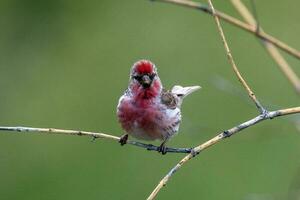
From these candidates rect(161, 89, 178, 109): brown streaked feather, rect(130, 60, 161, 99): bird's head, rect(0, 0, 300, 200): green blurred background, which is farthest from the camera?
rect(0, 0, 300, 200): green blurred background

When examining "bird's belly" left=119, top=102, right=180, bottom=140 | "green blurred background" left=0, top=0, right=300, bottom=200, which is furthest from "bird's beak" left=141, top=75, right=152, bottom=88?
"green blurred background" left=0, top=0, right=300, bottom=200

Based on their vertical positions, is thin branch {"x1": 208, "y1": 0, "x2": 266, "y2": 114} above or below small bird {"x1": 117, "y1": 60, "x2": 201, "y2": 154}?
below

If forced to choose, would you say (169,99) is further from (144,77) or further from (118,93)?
(118,93)

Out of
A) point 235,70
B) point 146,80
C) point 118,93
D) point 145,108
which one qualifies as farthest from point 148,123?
point 118,93

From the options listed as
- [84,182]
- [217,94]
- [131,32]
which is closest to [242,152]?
[217,94]

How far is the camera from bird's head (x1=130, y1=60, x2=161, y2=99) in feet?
15.9

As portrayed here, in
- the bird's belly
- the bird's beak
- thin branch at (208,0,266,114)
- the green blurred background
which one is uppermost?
the green blurred background

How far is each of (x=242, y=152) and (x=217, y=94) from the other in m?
0.90

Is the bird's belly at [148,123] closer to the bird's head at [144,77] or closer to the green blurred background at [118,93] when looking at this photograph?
the bird's head at [144,77]

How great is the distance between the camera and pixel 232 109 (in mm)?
8945

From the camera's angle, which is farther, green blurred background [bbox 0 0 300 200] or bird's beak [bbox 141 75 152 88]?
green blurred background [bbox 0 0 300 200]

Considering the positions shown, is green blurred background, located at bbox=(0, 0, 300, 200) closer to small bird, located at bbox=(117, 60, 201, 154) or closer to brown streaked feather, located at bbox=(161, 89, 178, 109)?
brown streaked feather, located at bbox=(161, 89, 178, 109)

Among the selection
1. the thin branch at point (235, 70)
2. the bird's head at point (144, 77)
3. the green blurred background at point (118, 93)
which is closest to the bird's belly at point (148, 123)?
the bird's head at point (144, 77)

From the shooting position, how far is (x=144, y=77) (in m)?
4.91
